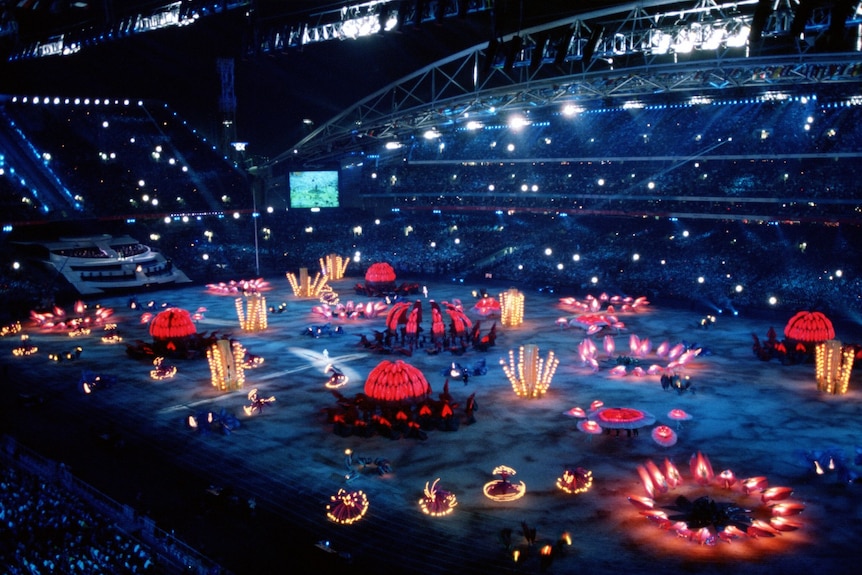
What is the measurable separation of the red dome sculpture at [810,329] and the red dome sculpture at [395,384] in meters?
16.2

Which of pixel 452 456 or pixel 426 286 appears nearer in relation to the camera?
pixel 452 456

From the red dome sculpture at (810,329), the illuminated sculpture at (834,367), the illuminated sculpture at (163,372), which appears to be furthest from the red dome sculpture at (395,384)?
the red dome sculpture at (810,329)

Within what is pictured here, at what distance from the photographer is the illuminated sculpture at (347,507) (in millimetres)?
16125

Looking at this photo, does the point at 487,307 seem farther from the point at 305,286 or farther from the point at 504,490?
the point at 504,490

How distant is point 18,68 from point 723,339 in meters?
45.9

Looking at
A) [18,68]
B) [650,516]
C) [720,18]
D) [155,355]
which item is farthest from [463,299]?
[18,68]

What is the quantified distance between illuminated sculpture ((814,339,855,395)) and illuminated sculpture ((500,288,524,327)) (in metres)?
14.5

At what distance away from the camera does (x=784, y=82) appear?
29547mm

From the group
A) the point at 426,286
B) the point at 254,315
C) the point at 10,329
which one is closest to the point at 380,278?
the point at 426,286

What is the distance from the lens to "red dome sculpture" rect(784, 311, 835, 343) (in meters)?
28.9

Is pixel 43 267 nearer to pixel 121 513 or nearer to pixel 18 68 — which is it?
pixel 18 68

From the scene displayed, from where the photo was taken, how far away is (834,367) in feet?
80.2

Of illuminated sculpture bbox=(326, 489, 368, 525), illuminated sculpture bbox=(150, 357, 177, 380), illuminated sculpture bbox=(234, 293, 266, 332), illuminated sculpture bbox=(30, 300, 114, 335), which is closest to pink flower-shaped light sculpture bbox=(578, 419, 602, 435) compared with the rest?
illuminated sculpture bbox=(326, 489, 368, 525)

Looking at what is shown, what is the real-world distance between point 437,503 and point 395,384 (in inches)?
242
